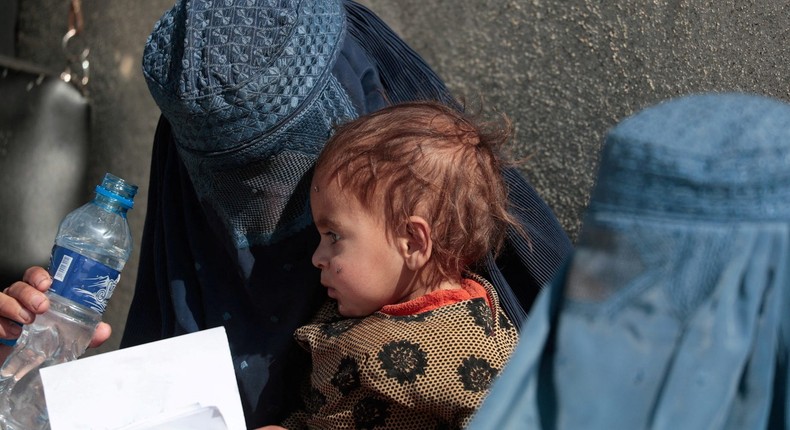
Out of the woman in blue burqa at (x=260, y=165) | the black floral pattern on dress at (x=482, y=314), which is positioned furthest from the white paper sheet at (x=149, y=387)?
the black floral pattern on dress at (x=482, y=314)

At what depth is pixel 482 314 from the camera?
1.98 meters

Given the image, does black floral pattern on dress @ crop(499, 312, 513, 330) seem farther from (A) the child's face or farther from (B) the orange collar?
(A) the child's face

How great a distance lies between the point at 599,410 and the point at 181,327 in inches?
54.1

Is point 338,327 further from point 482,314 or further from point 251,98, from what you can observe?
point 251,98

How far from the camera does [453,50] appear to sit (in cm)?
298

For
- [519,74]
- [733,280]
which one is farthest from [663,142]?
[519,74]

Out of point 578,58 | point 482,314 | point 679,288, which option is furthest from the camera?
point 578,58

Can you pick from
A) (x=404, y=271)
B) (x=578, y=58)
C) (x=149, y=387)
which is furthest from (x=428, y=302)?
(x=578, y=58)

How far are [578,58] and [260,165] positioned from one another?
102 centimetres

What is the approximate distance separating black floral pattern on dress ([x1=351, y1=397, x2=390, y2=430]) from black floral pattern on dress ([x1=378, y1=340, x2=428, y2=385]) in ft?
0.25

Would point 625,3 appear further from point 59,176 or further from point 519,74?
point 59,176

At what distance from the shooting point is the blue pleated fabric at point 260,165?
199 cm

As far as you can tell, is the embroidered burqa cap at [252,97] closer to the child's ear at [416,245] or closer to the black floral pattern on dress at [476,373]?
the child's ear at [416,245]

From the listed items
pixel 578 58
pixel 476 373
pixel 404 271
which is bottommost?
pixel 476 373
